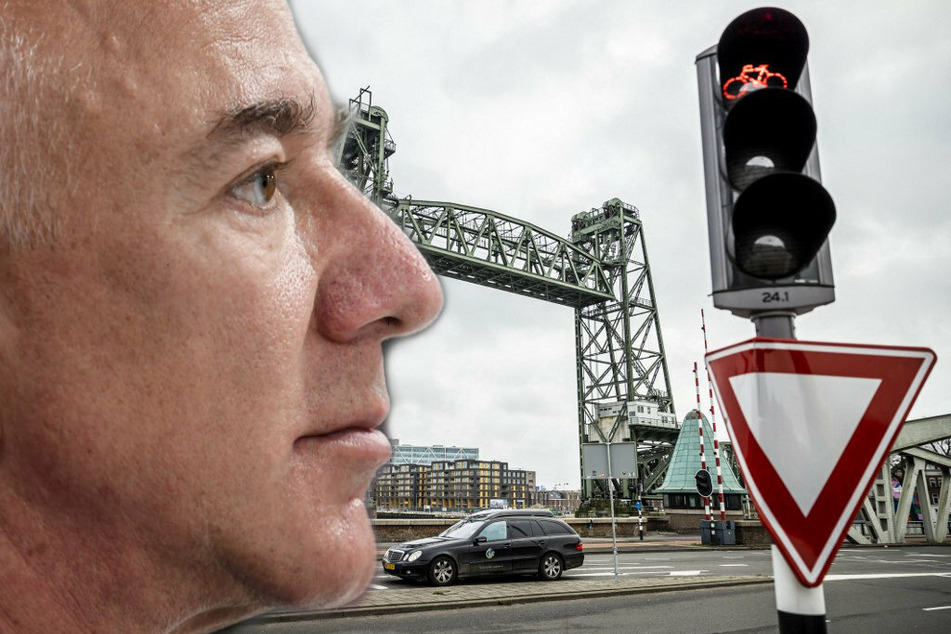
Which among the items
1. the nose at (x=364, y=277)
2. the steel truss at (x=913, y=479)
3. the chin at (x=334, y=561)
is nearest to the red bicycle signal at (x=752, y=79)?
the nose at (x=364, y=277)

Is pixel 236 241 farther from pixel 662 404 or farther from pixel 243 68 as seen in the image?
pixel 662 404

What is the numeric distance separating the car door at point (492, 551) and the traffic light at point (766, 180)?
9.52m

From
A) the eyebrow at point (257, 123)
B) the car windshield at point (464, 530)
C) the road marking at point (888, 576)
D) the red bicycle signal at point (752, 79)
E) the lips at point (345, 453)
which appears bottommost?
the road marking at point (888, 576)

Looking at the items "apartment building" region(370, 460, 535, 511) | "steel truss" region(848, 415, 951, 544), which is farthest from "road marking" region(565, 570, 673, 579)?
"steel truss" region(848, 415, 951, 544)

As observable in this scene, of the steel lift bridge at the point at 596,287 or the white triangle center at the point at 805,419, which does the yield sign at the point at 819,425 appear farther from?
the steel lift bridge at the point at 596,287

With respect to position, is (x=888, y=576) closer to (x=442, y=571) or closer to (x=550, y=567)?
(x=550, y=567)

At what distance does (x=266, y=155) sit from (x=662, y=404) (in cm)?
3157

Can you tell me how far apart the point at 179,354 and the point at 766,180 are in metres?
1.47

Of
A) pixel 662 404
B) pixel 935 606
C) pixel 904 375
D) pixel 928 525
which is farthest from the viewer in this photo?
pixel 662 404

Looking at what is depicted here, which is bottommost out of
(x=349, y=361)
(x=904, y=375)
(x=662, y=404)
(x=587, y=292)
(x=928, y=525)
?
(x=928, y=525)

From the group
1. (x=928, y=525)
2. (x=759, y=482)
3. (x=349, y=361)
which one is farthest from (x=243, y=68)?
(x=928, y=525)

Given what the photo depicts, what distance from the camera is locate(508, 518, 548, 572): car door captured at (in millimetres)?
10609

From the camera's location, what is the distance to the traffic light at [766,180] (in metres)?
1.52

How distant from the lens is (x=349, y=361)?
0.42 meters
